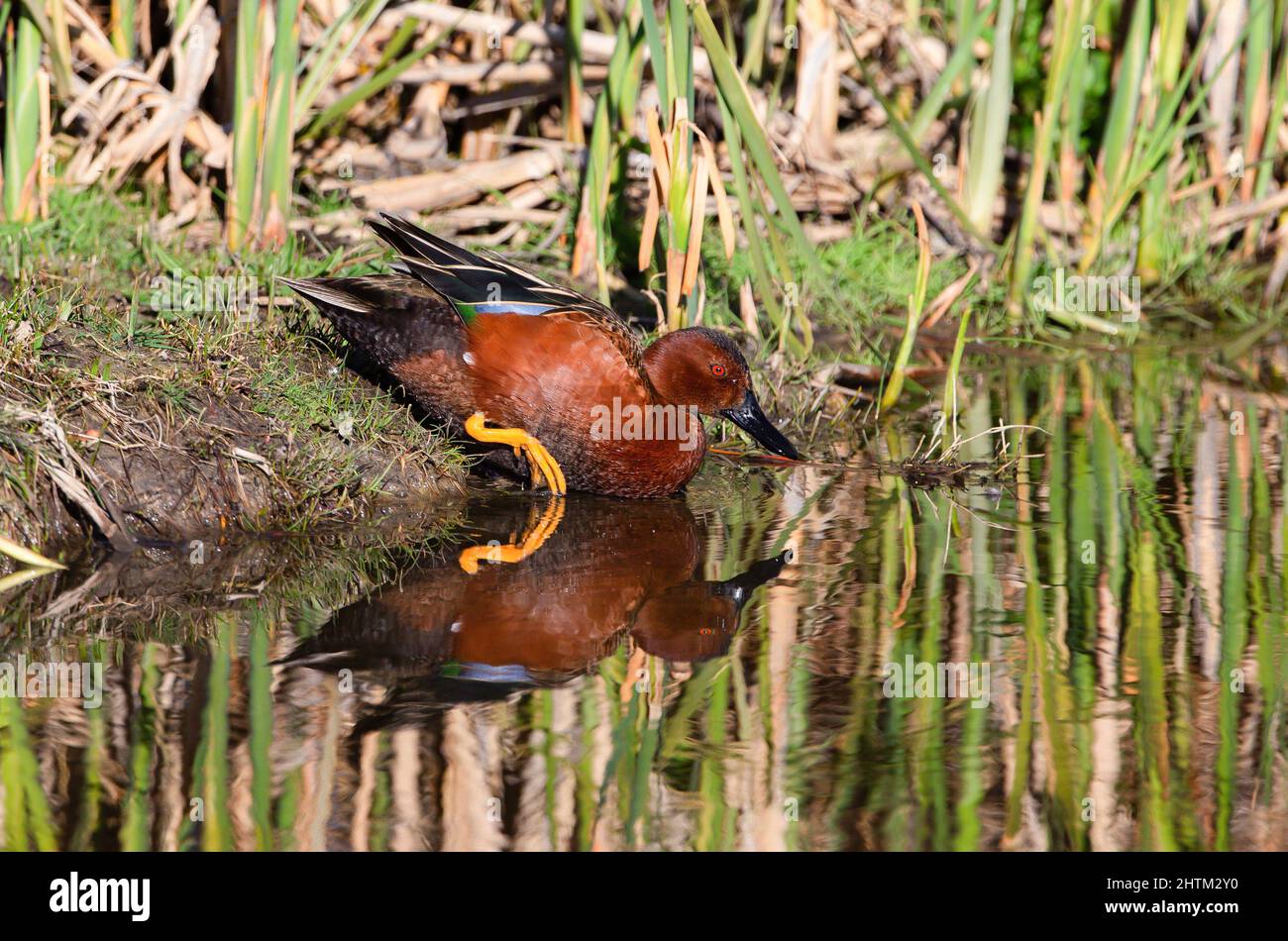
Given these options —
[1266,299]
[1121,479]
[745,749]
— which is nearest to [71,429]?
[745,749]

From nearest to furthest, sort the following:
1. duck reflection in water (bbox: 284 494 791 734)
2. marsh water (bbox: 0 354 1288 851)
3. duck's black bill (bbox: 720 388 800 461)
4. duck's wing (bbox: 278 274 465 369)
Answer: marsh water (bbox: 0 354 1288 851), duck reflection in water (bbox: 284 494 791 734), duck's wing (bbox: 278 274 465 369), duck's black bill (bbox: 720 388 800 461)

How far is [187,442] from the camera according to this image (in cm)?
415

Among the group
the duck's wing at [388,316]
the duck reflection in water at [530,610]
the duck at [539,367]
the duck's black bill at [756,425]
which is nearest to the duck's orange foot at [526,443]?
the duck at [539,367]

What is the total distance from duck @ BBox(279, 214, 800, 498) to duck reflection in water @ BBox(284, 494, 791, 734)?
7.5 inches

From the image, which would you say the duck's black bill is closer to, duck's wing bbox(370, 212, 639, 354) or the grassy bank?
duck's wing bbox(370, 212, 639, 354)

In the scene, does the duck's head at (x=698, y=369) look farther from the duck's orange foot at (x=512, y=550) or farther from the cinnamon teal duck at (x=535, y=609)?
the duck's orange foot at (x=512, y=550)

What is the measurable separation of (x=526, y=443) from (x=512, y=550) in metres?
0.50

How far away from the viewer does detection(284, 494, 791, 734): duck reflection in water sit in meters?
3.20

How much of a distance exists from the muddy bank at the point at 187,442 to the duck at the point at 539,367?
0.21 m

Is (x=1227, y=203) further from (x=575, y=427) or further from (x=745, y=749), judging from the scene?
(x=745, y=749)

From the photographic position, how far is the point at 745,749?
2.86 meters

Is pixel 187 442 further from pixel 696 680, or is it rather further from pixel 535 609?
pixel 696 680

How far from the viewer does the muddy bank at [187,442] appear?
385 cm

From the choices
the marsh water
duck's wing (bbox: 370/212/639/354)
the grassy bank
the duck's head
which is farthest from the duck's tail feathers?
the marsh water
